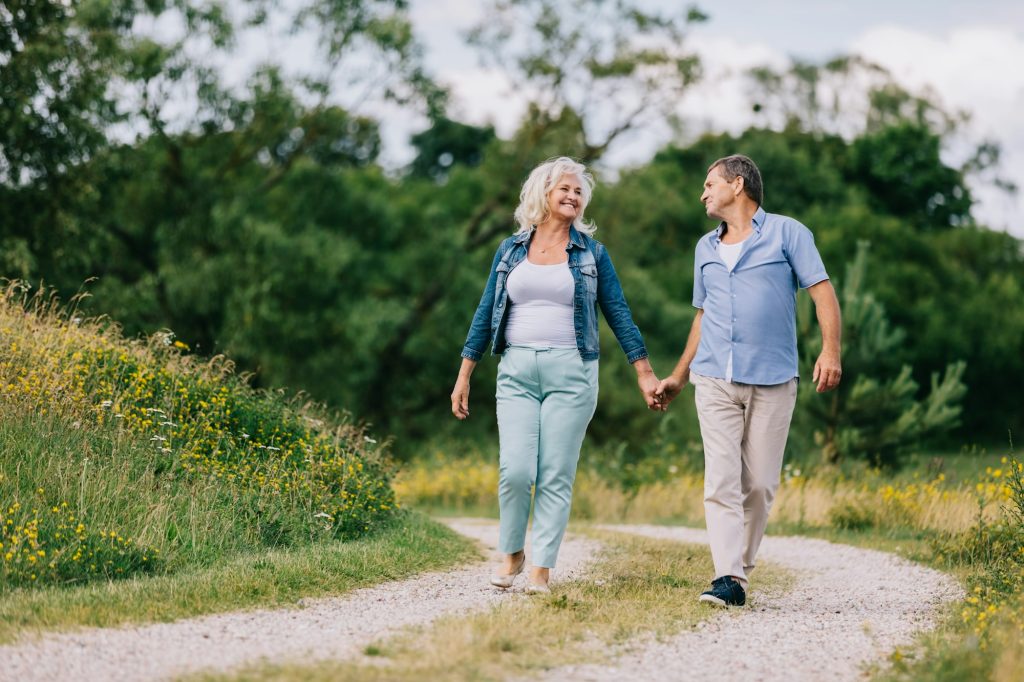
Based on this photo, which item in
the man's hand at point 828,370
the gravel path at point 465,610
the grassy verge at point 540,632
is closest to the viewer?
the grassy verge at point 540,632

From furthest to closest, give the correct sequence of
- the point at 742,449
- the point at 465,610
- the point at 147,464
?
1. the point at 147,464
2. the point at 742,449
3. the point at 465,610

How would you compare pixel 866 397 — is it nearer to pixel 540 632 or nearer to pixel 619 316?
pixel 619 316

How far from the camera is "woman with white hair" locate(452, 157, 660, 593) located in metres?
6.58

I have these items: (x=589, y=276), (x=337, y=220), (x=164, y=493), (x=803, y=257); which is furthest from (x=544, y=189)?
(x=337, y=220)

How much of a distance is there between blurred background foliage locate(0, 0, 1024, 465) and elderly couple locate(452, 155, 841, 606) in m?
7.34

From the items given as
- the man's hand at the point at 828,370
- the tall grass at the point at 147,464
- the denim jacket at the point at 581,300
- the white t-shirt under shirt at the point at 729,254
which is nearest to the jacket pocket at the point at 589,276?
the denim jacket at the point at 581,300

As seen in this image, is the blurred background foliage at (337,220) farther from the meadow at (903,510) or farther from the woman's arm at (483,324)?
the woman's arm at (483,324)

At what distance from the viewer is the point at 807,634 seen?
561cm

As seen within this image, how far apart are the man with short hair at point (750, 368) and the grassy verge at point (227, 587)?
208cm

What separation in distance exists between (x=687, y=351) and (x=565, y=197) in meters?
1.12

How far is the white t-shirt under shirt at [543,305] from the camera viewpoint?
21.8ft

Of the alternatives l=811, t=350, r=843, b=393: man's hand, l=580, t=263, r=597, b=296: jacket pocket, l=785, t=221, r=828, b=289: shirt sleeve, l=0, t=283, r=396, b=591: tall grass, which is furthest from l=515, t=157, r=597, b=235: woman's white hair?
l=0, t=283, r=396, b=591: tall grass

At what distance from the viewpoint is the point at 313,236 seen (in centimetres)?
2264

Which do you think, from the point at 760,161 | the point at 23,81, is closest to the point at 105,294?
the point at 23,81
